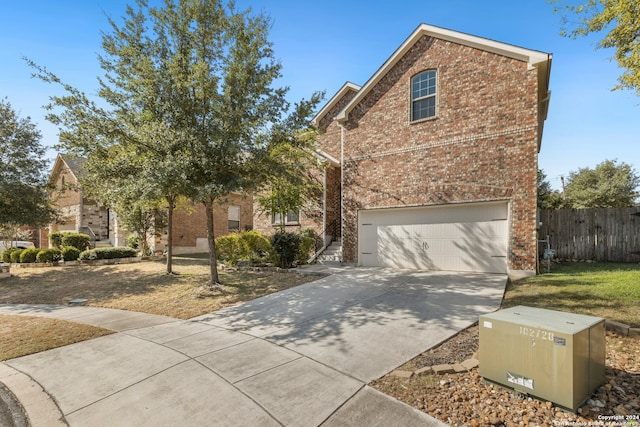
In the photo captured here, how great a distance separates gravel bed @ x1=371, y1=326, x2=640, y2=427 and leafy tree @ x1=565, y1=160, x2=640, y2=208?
28946mm

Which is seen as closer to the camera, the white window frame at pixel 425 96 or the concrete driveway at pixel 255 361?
the concrete driveway at pixel 255 361

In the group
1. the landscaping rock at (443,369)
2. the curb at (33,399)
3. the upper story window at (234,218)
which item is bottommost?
the curb at (33,399)

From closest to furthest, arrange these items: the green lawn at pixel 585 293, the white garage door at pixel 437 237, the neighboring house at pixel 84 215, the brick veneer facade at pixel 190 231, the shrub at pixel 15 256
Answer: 1. the green lawn at pixel 585 293
2. the white garage door at pixel 437 237
3. the shrub at pixel 15 256
4. the brick veneer facade at pixel 190 231
5. the neighboring house at pixel 84 215

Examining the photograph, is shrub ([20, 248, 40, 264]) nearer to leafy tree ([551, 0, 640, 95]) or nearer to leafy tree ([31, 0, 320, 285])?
leafy tree ([31, 0, 320, 285])

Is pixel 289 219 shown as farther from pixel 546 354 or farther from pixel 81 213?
pixel 81 213

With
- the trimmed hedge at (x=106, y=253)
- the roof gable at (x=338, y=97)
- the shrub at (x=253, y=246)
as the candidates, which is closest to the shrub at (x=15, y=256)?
the trimmed hedge at (x=106, y=253)

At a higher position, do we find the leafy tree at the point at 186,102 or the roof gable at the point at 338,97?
the roof gable at the point at 338,97

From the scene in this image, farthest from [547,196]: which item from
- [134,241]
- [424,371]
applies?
[134,241]

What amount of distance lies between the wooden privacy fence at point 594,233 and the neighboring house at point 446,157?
11.6 feet

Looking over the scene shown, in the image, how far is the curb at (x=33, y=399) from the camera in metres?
3.31

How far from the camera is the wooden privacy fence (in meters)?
10.9

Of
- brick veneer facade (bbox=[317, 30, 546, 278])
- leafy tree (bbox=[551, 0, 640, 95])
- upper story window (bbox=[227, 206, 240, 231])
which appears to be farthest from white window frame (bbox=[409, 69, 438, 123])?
upper story window (bbox=[227, 206, 240, 231])

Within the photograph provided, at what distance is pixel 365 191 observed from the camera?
12641 mm

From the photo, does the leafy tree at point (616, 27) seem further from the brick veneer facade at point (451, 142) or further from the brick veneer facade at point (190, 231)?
the brick veneer facade at point (190, 231)
